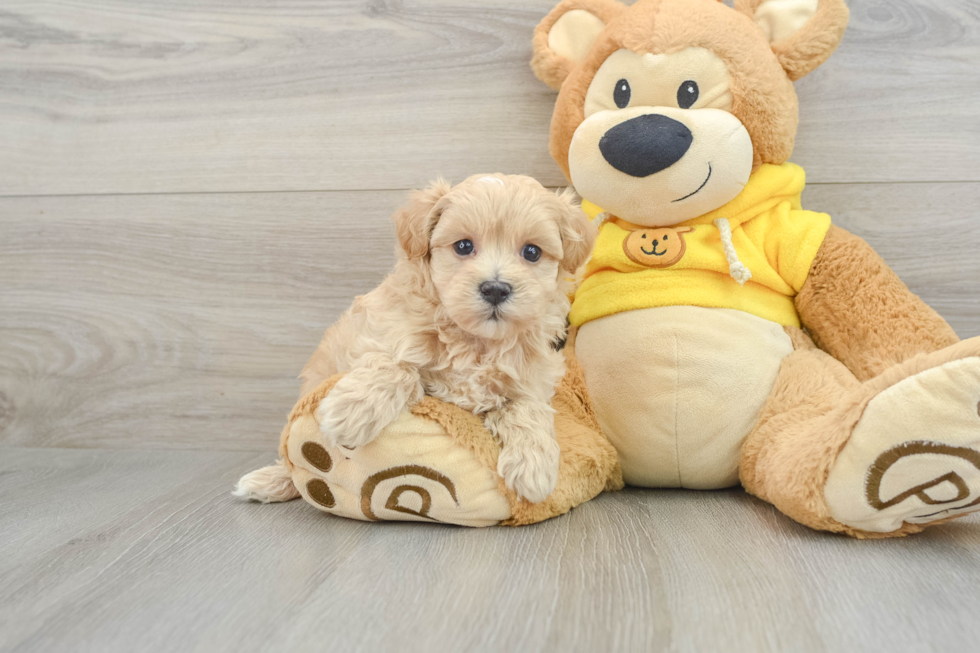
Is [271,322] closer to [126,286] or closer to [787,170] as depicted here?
[126,286]

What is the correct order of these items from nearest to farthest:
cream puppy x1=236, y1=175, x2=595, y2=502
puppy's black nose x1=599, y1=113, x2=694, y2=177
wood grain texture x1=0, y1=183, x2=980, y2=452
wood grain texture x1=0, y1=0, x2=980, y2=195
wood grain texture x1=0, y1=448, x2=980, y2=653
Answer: wood grain texture x1=0, y1=448, x2=980, y2=653 → cream puppy x1=236, y1=175, x2=595, y2=502 → puppy's black nose x1=599, y1=113, x2=694, y2=177 → wood grain texture x1=0, y1=0, x2=980, y2=195 → wood grain texture x1=0, y1=183, x2=980, y2=452

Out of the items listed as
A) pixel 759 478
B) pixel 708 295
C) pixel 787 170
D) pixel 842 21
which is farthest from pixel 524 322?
pixel 842 21

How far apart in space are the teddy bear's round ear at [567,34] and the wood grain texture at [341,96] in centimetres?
17

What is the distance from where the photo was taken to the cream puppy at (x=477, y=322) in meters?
0.96

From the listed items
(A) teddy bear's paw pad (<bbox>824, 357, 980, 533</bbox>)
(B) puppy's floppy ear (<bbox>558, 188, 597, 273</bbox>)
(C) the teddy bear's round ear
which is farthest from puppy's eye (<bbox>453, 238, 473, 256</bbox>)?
(A) teddy bear's paw pad (<bbox>824, 357, 980, 533</bbox>)

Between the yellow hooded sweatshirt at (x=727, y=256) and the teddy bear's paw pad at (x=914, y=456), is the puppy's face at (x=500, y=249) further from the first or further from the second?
the teddy bear's paw pad at (x=914, y=456)

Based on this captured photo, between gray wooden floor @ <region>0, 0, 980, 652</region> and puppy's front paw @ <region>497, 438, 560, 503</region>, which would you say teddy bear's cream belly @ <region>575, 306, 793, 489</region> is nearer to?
gray wooden floor @ <region>0, 0, 980, 652</region>

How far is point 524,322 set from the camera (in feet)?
3.23

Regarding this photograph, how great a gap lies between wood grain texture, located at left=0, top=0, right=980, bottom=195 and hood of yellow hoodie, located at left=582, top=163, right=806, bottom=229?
28 cm

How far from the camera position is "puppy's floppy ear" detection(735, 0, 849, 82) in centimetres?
115

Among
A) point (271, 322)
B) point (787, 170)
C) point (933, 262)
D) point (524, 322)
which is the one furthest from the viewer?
point (271, 322)

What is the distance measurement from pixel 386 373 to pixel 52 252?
1.20 metres

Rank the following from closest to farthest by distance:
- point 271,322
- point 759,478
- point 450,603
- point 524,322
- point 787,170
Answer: point 450,603 < point 524,322 < point 759,478 < point 787,170 < point 271,322

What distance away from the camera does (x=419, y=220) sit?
1027mm
